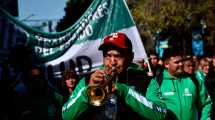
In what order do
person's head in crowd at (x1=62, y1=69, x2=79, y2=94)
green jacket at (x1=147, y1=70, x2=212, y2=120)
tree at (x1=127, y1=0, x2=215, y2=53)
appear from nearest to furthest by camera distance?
1. green jacket at (x1=147, y1=70, x2=212, y2=120)
2. person's head in crowd at (x1=62, y1=69, x2=79, y2=94)
3. tree at (x1=127, y1=0, x2=215, y2=53)

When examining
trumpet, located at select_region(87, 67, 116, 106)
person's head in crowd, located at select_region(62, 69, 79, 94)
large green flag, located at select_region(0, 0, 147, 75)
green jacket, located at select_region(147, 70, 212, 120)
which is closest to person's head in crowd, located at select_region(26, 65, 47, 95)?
person's head in crowd, located at select_region(62, 69, 79, 94)

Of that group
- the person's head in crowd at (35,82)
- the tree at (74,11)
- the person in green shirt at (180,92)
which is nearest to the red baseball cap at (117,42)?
Answer: the person in green shirt at (180,92)

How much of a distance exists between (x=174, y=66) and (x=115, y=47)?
98.2 inches

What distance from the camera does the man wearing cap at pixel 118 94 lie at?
150 inches

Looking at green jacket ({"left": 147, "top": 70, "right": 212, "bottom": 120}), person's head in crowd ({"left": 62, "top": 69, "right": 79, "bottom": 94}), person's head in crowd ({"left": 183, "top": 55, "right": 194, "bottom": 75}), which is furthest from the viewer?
person's head in crowd ({"left": 62, "top": 69, "right": 79, "bottom": 94})

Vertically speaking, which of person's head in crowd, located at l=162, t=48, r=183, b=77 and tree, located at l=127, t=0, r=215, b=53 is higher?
tree, located at l=127, t=0, r=215, b=53

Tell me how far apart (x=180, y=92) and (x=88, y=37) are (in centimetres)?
311

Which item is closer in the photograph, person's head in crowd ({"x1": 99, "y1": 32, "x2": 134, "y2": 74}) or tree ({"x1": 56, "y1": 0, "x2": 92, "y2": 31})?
person's head in crowd ({"x1": 99, "y1": 32, "x2": 134, "y2": 74})

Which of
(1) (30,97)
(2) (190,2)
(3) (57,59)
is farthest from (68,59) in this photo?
(2) (190,2)

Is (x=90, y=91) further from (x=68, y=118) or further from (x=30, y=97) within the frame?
(x=30, y=97)

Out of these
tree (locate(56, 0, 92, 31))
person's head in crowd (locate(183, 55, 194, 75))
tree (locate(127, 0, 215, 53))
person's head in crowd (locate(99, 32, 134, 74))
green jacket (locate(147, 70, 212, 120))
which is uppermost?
tree (locate(56, 0, 92, 31))

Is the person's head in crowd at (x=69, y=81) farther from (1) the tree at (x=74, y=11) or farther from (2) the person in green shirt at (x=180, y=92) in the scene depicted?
(1) the tree at (x=74, y=11)

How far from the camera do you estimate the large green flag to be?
29.8 feet

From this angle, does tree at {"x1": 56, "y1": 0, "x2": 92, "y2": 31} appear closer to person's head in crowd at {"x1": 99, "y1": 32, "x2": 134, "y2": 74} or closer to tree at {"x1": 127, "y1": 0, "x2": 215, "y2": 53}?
tree at {"x1": 127, "y1": 0, "x2": 215, "y2": 53}
